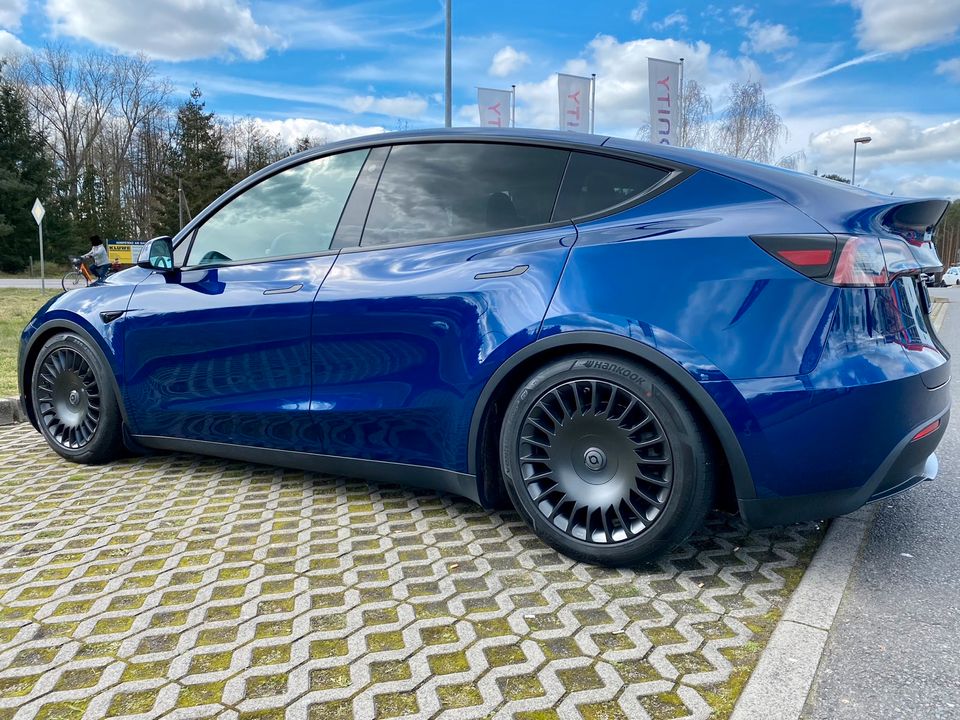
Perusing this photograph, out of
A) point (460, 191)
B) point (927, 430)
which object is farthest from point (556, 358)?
point (927, 430)

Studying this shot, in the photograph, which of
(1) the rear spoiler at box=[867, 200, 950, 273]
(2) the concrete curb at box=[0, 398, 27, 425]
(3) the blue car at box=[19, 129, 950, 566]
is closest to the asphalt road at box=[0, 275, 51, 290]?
(2) the concrete curb at box=[0, 398, 27, 425]

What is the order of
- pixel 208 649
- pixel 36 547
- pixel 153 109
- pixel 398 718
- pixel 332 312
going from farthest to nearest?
pixel 153 109
pixel 332 312
pixel 36 547
pixel 208 649
pixel 398 718

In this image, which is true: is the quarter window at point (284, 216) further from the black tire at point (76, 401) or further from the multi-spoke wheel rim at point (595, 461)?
the multi-spoke wheel rim at point (595, 461)

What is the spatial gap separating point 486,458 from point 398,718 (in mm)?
1193

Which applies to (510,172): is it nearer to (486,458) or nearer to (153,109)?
(486,458)

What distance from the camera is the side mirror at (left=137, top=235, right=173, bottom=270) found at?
352 centimetres

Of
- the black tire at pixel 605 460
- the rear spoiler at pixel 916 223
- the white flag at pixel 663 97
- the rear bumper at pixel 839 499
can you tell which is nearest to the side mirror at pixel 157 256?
the black tire at pixel 605 460

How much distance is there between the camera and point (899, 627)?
2184 millimetres

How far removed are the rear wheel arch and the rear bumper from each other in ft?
0.23

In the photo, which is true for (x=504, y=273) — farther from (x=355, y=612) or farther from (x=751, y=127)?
(x=751, y=127)

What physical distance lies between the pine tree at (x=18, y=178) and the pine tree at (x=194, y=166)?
408 inches

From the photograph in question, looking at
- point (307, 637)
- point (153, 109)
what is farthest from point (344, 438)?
point (153, 109)

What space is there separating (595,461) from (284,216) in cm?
190

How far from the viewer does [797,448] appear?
2.23 meters
